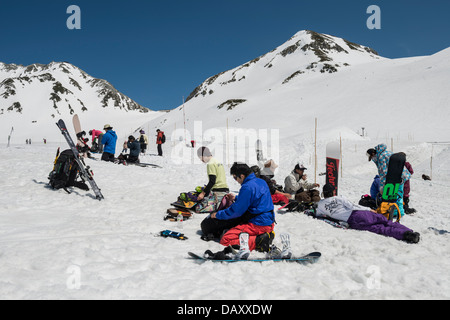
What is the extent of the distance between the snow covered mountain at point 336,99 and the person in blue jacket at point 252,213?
62.0 feet

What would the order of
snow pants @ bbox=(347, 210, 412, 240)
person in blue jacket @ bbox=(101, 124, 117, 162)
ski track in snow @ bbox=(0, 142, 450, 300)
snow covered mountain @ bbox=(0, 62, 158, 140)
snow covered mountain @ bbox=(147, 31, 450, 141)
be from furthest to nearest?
snow covered mountain @ bbox=(0, 62, 158, 140) < snow covered mountain @ bbox=(147, 31, 450, 141) < person in blue jacket @ bbox=(101, 124, 117, 162) < snow pants @ bbox=(347, 210, 412, 240) < ski track in snow @ bbox=(0, 142, 450, 300)

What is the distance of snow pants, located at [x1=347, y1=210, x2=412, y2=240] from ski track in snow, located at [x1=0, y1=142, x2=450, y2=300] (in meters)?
0.24

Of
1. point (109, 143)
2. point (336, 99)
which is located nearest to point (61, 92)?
point (336, 99)

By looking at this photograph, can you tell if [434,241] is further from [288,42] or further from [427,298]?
[288,42]

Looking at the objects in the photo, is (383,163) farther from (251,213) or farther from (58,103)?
(58,103)

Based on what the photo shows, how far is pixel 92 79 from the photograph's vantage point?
192 metres

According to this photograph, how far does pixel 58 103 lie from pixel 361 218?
168m

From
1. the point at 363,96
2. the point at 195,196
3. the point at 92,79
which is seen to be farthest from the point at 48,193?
the point at 92,79

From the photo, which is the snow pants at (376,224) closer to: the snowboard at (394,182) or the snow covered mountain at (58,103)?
the snowboard at (394,182)

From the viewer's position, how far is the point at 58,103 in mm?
144750

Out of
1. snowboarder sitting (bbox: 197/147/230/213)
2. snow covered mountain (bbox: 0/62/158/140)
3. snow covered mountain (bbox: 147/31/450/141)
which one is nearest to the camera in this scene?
snowboarder sitting (bbox: 197/147/230/213)

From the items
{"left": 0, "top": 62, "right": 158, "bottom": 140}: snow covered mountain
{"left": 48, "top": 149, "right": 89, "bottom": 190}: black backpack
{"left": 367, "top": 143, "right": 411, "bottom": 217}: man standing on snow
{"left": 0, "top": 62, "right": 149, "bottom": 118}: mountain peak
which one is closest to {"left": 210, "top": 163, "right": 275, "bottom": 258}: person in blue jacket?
{"left": 367, "top": 143, "right": 411, "bottom": 217}: man standing on snow

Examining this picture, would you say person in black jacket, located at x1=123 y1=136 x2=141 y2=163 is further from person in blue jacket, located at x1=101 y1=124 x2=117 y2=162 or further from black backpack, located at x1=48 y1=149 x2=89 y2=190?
black backpack, located at x1=48 y1=149 x2=89 y2=190

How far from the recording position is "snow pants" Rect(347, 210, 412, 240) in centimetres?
534
